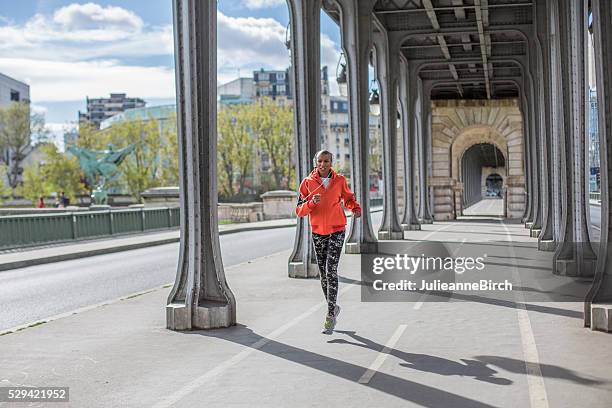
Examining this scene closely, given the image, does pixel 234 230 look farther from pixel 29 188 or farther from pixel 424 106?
pixel 29 188

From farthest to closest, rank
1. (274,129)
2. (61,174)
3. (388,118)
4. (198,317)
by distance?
1. (61,174)
2. (274,129)
3. (388,118)
4. (198,317)

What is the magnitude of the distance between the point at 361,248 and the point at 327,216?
12106 millimetres

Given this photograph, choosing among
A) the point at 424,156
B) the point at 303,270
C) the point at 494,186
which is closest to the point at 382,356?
the point at 303,270

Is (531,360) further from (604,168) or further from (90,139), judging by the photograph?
(90,139)

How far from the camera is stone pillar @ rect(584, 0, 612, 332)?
923cm

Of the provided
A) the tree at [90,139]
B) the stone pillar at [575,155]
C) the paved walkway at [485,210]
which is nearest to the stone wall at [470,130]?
the paved walkway at [485,210]

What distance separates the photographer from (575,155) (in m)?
13.4

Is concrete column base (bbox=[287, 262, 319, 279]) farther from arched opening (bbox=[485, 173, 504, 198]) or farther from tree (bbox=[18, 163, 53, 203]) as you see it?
arched opening (bbox=[485, 173, 504, 198])

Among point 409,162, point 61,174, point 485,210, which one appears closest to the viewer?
point 409,162

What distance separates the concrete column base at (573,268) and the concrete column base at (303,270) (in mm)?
4248

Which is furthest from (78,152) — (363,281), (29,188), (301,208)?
(301,208)

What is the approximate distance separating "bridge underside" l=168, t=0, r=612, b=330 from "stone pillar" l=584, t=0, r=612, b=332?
0.05 ft

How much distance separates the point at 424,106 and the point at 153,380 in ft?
122

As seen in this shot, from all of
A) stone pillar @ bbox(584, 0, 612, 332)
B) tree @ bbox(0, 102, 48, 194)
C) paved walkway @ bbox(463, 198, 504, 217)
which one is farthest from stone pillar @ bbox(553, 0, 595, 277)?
tree @ bbox(0, 102, 48, 194)
